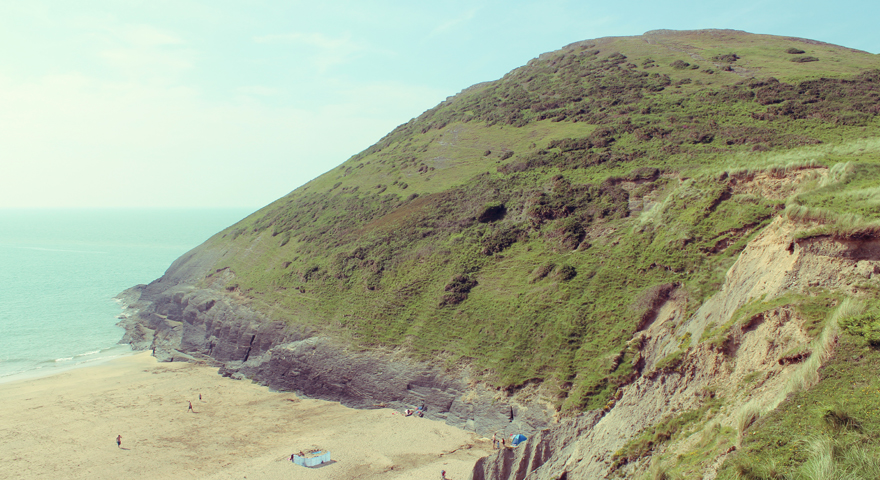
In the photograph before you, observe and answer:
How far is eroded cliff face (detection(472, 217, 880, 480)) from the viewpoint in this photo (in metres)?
13.2

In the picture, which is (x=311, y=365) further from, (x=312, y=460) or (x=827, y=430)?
(x=827, y=430)

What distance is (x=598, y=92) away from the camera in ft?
170

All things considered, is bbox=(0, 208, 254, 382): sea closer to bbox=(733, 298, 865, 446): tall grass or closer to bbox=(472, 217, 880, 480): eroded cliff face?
bbox=(472, 217, 880, 480): eroded cliff face

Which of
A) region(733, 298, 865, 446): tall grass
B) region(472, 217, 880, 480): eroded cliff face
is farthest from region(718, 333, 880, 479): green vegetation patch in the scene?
region(472, 217, 880, 480): eroded cliff face

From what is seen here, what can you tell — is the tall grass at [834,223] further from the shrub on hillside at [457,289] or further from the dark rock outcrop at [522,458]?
the shrub on hillside at [457,289]

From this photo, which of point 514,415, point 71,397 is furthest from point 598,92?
point 71,397

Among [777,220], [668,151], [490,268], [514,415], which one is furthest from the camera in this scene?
[668,151]

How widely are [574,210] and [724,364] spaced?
1957cm

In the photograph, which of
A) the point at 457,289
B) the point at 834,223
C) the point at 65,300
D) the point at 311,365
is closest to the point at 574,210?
the point at 457,289

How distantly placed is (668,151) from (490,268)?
17.1 m

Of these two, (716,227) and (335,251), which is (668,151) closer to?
(716,227)

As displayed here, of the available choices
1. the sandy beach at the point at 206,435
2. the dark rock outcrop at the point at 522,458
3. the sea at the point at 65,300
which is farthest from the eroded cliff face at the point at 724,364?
the sea at the point at 65,300

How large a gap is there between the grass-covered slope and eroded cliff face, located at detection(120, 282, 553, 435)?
47.2 inches

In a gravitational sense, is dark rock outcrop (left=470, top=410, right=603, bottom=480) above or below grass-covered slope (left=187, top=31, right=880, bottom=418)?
below
